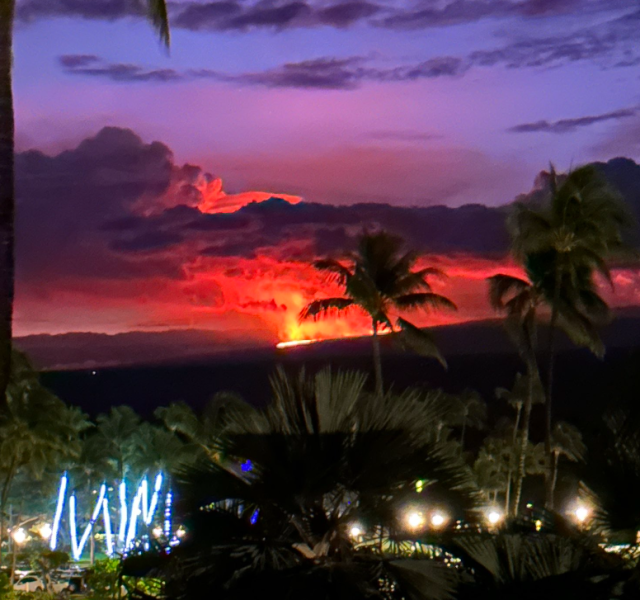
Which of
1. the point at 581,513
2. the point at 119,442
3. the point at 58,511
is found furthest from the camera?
the point at 119,442

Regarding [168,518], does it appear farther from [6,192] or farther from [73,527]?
[73,527]

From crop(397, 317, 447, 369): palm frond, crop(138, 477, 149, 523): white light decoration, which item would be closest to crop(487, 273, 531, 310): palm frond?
crop(397, 317, 447, 369): palm frond

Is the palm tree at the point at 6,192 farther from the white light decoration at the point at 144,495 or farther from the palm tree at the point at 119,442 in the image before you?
the palm tree at the point at 119,442

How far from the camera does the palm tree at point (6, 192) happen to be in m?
8.91

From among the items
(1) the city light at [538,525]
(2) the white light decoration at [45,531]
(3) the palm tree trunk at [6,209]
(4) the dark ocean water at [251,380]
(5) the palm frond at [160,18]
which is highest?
(4) the dark ocean water at [251,380]

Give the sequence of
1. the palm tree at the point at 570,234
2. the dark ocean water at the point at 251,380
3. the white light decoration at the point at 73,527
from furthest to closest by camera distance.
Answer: the dark ocean water at the point at 251,380 → the white light decoration at the point at 73,527 → the palm tree at the point at 570,234

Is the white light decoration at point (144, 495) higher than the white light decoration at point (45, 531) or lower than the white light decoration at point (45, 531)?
Answer: higher

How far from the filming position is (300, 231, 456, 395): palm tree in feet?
108

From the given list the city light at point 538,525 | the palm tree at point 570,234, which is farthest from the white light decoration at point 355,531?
the palm tree at point 570,234

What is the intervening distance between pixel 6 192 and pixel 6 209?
15 centimetres

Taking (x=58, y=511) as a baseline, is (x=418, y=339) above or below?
below

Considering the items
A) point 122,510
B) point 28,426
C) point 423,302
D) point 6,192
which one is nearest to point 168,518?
point 6,192

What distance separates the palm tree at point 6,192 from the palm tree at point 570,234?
20.0 metres

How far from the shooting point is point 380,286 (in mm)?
33500
